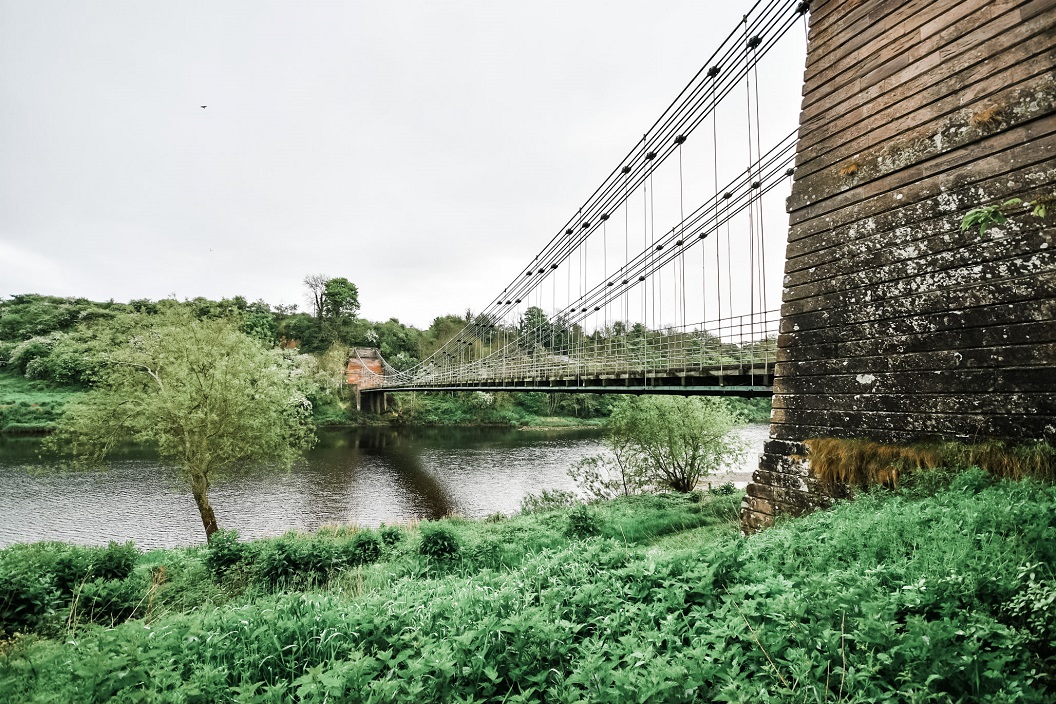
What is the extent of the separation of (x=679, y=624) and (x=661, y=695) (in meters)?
0.58

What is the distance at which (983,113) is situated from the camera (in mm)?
3875

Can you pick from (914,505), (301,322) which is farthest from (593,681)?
(301,322)

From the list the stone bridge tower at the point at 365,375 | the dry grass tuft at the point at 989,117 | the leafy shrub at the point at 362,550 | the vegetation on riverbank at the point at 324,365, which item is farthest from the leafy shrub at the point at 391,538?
the stone bridge tower at the point at 365,375

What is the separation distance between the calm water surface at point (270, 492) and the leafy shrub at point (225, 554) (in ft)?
18.7

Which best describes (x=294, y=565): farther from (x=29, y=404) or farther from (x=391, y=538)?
(x=29, y=404)

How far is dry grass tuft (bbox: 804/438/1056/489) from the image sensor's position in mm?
3393

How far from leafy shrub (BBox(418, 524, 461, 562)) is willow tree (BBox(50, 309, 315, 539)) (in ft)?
20.0

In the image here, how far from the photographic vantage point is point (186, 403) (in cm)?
964

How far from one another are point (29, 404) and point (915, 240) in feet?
129

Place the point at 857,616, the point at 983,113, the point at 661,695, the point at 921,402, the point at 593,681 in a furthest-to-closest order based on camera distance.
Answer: the point at 921,402
the point at 983,113
the point at 857,616
the point at 593,681
the point at 661,695

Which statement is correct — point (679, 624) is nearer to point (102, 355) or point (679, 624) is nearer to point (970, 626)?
point (970, 626)

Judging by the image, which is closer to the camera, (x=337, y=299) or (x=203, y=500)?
(x=203, y=500)

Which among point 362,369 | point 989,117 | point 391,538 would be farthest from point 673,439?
point 362,369

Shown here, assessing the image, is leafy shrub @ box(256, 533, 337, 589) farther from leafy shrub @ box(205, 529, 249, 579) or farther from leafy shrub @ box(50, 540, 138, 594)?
leafy shrub @ box(50, 540, 138, 594)
